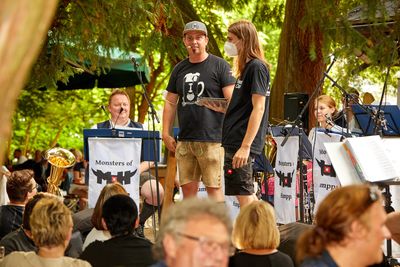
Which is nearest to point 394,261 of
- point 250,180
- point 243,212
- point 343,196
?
point 250,180

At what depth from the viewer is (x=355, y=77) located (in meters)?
8.49

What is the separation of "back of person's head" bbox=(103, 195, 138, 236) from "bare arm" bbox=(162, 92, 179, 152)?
3.36m

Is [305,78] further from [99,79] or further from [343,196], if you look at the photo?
[343,196]

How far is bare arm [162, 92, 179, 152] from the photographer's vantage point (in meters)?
9.55

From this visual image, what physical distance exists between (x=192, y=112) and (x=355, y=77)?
1.69 meters

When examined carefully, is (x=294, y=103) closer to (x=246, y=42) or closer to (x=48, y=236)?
(x=246, y=42)

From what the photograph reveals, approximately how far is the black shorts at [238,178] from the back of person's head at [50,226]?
10.1ft

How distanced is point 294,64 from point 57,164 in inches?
260

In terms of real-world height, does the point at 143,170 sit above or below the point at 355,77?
below

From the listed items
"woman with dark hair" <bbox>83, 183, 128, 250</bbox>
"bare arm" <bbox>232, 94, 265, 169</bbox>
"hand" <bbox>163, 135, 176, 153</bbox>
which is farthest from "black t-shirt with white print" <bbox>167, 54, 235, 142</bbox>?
"woman with dark hair" <bbox>83, 183, 128, 250</bbox>

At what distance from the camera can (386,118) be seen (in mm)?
11047

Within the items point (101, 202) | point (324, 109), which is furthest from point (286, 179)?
point (101, 202)

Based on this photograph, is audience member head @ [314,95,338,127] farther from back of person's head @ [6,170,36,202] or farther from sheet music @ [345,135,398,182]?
back of person's head @ [6,170,36,202]

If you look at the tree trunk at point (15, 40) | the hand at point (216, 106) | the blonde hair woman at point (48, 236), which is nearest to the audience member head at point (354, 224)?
the blonde hair woman at point (48, 236)
